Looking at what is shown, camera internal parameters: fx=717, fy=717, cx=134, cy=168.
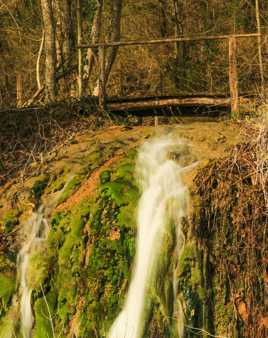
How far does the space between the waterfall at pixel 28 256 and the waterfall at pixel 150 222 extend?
1000 millimetres

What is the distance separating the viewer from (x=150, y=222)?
306 inches

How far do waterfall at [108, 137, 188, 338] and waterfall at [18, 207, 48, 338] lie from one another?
1.00 m

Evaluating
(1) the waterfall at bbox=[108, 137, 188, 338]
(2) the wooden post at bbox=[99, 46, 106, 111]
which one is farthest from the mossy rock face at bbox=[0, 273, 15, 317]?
(2) the wooden post at bbox=[99, 46, 106, 111]

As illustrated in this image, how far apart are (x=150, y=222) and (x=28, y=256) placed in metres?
1.51

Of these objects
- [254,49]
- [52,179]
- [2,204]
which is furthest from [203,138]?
[254,49]

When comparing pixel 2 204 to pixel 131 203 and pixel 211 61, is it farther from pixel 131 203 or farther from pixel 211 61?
pixel 211 61

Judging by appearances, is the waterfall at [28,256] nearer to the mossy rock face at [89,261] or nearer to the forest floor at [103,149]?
the mossy rock face at [89,261]

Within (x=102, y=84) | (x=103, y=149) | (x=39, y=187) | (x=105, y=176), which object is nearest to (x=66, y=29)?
(x=102, y=84)

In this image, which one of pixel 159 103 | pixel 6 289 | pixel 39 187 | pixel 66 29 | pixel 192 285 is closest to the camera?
pixel 192 285

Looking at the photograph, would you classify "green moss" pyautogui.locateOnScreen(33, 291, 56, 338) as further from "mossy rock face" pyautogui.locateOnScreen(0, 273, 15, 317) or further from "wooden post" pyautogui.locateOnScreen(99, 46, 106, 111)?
"wooden post" pyautogui.locateOnScreen(99, 46, 106, 111)

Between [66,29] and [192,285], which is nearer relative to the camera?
[192,285]

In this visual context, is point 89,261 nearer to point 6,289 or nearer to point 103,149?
point 6,289

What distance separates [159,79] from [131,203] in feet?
35.6

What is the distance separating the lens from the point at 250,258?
7.60 metres
